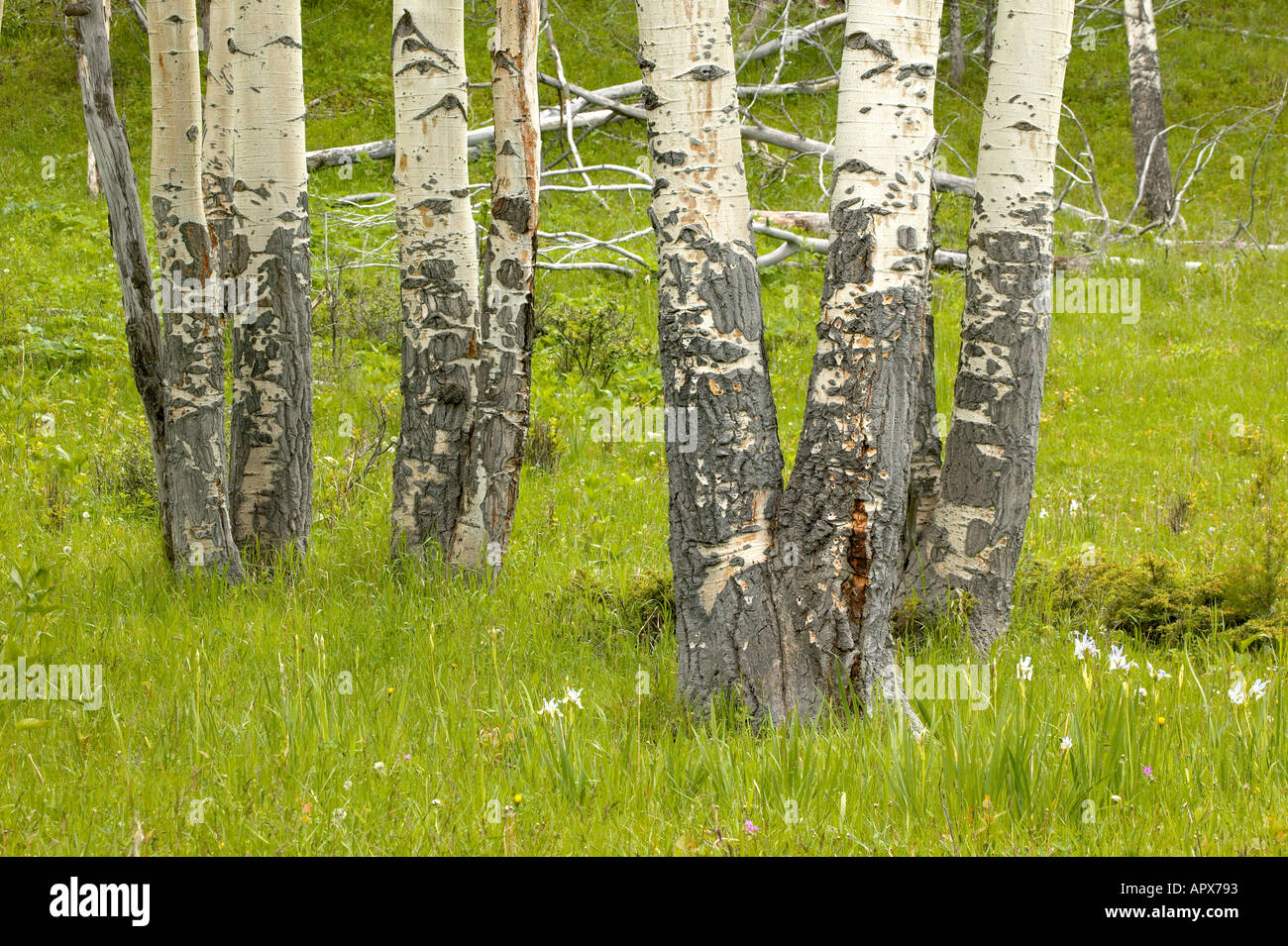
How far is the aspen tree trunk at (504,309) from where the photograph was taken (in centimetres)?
513

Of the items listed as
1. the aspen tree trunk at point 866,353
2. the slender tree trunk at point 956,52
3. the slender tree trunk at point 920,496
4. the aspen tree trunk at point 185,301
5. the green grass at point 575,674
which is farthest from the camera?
the slender tree trunk at point 956,52

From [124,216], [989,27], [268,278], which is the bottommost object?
[268,278]

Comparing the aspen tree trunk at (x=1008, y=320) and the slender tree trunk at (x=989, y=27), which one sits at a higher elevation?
the slender tree trunk at (x=989, y=27)

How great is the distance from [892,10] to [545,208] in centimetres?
1333

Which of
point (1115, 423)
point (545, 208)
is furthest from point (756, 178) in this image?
point (1115, 423)

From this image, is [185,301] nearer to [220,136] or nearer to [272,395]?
[272,395]

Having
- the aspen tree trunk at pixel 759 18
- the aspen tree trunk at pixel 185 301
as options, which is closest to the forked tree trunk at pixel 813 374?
the aspen tree trunk at pixel 185 301

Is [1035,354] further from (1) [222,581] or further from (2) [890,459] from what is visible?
(1) [222,581]

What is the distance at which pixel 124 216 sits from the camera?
4.76 m

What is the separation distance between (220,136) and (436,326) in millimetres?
1525

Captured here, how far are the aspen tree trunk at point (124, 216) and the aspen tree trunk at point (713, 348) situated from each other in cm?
258

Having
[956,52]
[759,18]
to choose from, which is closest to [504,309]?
[759,18]

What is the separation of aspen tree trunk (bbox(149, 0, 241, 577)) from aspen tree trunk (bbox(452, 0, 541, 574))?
1.21m

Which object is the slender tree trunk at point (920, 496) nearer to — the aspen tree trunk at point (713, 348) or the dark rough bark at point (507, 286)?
the aspen tree trunk at point (713, 348)
